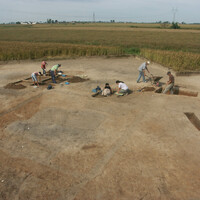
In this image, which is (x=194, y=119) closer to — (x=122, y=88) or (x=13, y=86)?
(x=122, y=88)


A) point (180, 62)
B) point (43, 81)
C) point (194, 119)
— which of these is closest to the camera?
point (194, 119)

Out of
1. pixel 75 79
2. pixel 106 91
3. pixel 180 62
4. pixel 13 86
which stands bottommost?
pixel 13 86

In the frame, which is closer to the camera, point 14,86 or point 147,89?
point 147,89

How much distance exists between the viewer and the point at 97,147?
246 inches

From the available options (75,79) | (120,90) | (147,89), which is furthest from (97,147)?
(75,79)

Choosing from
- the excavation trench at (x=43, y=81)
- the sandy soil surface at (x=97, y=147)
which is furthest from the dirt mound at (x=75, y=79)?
the sandy soil surface at (x=97, y=147)

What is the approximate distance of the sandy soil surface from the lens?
4688mm

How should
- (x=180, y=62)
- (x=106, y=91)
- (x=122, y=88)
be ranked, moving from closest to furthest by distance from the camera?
(x=122, y=88) < (x=106, y=91) < (x=180, y=62)

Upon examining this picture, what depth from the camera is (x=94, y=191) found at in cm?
461

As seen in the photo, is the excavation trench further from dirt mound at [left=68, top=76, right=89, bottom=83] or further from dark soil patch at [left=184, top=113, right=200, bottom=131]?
dark soil patch at [left=184, top=113, right=200, bottom=131]

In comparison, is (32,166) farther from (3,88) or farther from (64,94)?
(3,88)

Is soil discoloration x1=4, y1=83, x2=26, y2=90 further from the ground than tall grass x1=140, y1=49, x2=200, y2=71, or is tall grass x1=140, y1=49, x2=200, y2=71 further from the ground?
tall grass x1=140, y1=49, x2=200, y2=71

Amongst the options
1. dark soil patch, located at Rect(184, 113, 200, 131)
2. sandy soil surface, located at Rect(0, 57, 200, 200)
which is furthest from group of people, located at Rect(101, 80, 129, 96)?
dark soil patch, located at Rect(184, 113, 200, 131)

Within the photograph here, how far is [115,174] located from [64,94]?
692 centimetres
